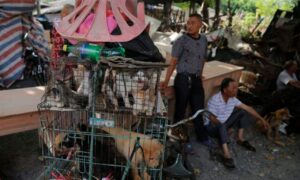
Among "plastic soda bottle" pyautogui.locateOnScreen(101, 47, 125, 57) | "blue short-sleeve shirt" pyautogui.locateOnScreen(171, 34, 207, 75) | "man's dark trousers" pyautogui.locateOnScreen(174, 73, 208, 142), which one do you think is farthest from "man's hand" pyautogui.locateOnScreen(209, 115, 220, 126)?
"plastic soda bottle" pyautogui.locateOnScreen(101, 47, 125, 57)

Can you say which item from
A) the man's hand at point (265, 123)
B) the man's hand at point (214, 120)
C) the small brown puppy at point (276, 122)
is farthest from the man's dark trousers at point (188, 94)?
the small brown puppy at point (276, 122)

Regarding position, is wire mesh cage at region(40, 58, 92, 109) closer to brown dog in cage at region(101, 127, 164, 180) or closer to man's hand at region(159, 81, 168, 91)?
brown dog in cage at region(101, 127, 164, 180)

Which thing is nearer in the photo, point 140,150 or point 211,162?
point 140,150

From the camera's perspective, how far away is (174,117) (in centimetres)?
494

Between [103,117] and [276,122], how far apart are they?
3745 mm

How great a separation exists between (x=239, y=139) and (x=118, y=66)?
11.3 feet

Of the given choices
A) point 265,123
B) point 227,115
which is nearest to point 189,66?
point 227,115

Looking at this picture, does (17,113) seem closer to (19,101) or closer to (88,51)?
(19,101)

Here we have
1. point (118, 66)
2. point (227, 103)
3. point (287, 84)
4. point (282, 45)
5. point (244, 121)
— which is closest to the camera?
point (118, 66)

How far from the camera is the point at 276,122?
5.47m

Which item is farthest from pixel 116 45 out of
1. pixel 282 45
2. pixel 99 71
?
pixel 282 45

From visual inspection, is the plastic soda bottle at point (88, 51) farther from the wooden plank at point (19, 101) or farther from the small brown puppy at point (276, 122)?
the small brown puppy at point (276, 122)

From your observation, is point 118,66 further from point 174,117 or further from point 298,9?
point 298,9

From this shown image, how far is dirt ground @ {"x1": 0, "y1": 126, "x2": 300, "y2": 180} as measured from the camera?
13.3 feet
